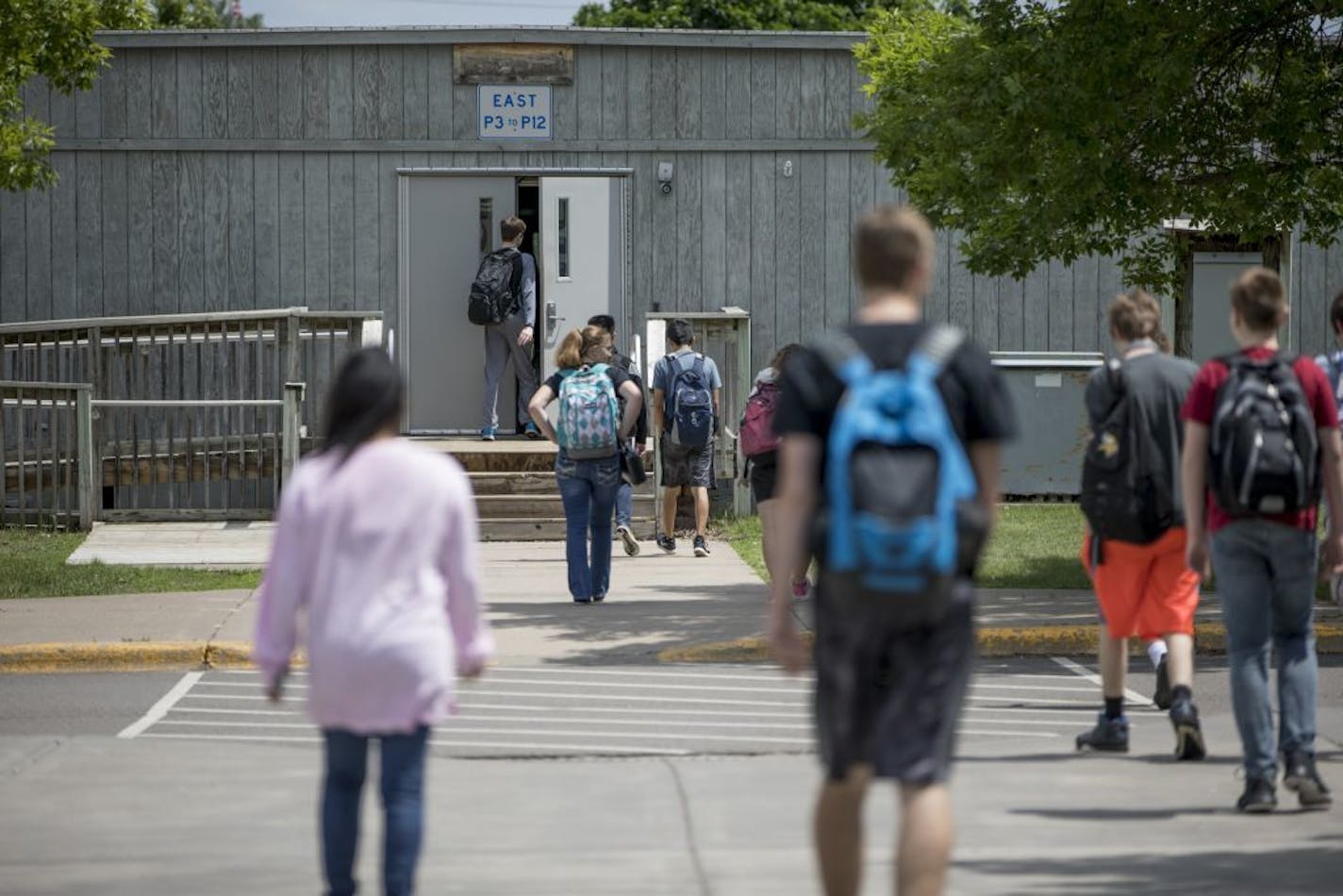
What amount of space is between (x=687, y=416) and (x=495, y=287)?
4060 millimetres

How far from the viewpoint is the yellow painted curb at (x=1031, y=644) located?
11742 millimetres

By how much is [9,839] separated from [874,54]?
1190cm

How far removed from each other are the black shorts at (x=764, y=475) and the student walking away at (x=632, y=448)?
33.3 inches

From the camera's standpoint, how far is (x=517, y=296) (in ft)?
64.8

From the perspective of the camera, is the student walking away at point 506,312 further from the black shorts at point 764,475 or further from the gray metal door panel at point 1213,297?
the gray metal door panel at point 1213,297

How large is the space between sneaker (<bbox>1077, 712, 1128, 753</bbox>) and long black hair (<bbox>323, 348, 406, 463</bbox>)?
4.06m

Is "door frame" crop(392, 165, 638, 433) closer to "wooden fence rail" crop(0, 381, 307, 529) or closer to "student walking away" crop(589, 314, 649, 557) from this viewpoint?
"wooden fence rail" crop(0, 381, 307, 529)

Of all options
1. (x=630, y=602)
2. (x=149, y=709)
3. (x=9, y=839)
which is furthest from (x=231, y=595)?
(x=9, y=839)

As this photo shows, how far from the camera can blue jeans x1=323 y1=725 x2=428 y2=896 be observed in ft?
18.1

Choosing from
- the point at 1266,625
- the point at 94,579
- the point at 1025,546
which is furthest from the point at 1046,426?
the point at 1266,625

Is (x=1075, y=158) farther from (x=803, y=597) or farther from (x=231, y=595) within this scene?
(x=231, y=595)

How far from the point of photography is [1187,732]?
8.35 meters

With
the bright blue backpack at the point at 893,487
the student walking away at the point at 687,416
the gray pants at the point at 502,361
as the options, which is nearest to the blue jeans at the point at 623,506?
the student walking away at the point at 687,416

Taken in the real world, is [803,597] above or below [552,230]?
below
